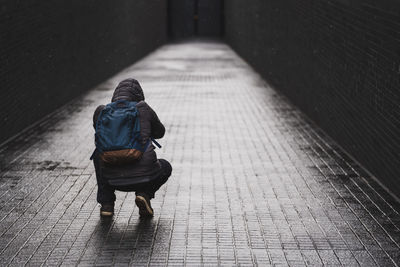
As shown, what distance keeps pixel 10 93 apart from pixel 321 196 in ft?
16.9

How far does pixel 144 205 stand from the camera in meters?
5.20

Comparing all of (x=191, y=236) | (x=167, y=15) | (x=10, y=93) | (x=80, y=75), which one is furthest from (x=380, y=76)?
(x=167, y=15)

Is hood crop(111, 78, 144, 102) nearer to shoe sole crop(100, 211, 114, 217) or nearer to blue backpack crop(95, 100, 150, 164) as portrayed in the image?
blue backpack crop(95, 100, 150, 164)

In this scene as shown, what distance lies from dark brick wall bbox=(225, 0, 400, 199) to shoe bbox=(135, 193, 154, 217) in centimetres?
266

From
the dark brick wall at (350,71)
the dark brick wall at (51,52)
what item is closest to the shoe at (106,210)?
the dark brick wall at (350,71)

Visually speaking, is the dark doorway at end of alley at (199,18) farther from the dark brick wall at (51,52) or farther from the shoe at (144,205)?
the shoe at (144,205)

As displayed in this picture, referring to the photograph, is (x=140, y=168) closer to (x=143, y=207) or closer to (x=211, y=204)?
(x=143, y=207)

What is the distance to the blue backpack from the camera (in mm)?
4852

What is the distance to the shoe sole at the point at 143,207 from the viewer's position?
5.13 metres

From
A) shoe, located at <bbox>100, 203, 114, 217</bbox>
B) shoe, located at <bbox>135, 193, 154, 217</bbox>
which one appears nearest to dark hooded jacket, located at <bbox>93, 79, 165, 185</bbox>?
shoe, located at <bbox>135, 193, 154, 217</bbox>

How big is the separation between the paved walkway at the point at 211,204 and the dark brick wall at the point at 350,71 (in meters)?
0.35

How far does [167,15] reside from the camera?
32844mm

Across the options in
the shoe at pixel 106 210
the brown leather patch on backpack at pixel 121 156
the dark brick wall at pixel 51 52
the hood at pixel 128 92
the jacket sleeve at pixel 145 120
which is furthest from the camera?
the dark brick wall at pixel 51 52

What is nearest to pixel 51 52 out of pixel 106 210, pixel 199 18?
pixel 106 210
